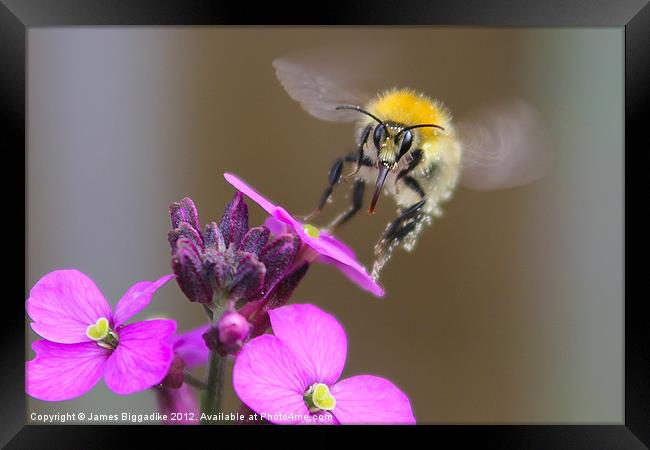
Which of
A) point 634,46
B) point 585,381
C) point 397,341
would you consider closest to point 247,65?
point 397,341

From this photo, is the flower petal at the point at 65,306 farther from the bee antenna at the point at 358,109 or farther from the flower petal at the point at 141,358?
the bee antenna at the point at 358,109

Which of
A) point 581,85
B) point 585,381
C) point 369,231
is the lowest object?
point 585,381

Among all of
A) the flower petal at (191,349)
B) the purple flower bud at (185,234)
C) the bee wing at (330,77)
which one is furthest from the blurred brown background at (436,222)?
the purple flower bud at (185,234)

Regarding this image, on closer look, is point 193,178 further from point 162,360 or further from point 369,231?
point 162,360

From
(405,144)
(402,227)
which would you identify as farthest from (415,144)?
(402,227)

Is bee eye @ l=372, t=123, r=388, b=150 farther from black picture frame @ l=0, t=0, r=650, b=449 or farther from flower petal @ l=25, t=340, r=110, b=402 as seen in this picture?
flower petal @ l=25, t=340, r=110, b=402

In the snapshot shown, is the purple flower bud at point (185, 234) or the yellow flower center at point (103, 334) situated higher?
the purple flower bud at point (185, 234)

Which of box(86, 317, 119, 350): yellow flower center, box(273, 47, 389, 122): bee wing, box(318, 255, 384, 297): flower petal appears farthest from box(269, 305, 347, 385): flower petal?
box(273, 47, 389, 122): bee wing
